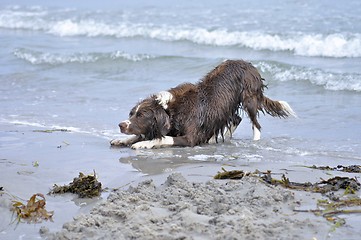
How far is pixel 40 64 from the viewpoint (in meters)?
15.1

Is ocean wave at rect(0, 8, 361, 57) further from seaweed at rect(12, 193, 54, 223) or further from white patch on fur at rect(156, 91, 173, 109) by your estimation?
seaweed at rect(12, 193, 54, 223)

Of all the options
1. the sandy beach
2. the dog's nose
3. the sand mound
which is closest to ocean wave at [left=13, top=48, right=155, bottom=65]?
the dog's nose

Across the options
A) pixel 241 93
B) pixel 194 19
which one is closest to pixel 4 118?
pixel 241 93

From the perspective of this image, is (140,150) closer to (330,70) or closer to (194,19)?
(330,70)

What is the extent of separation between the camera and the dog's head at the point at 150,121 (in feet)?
26.6

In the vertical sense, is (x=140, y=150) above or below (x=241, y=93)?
below

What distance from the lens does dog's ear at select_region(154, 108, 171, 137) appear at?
809 centimetres

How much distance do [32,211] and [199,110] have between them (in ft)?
10.8

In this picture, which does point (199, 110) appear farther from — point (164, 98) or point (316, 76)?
point (316, 76)

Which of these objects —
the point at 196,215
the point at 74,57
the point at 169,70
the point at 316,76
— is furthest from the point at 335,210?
the point at 74,57

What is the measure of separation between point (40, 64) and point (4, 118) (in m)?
5.60

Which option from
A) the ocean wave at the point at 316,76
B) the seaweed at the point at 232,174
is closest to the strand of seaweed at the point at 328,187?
the seaweed at the point at 232,174

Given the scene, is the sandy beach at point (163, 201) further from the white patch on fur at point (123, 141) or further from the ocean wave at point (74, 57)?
the ocean wave at point (74, 57)

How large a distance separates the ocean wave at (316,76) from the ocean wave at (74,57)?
3260 millimetres
